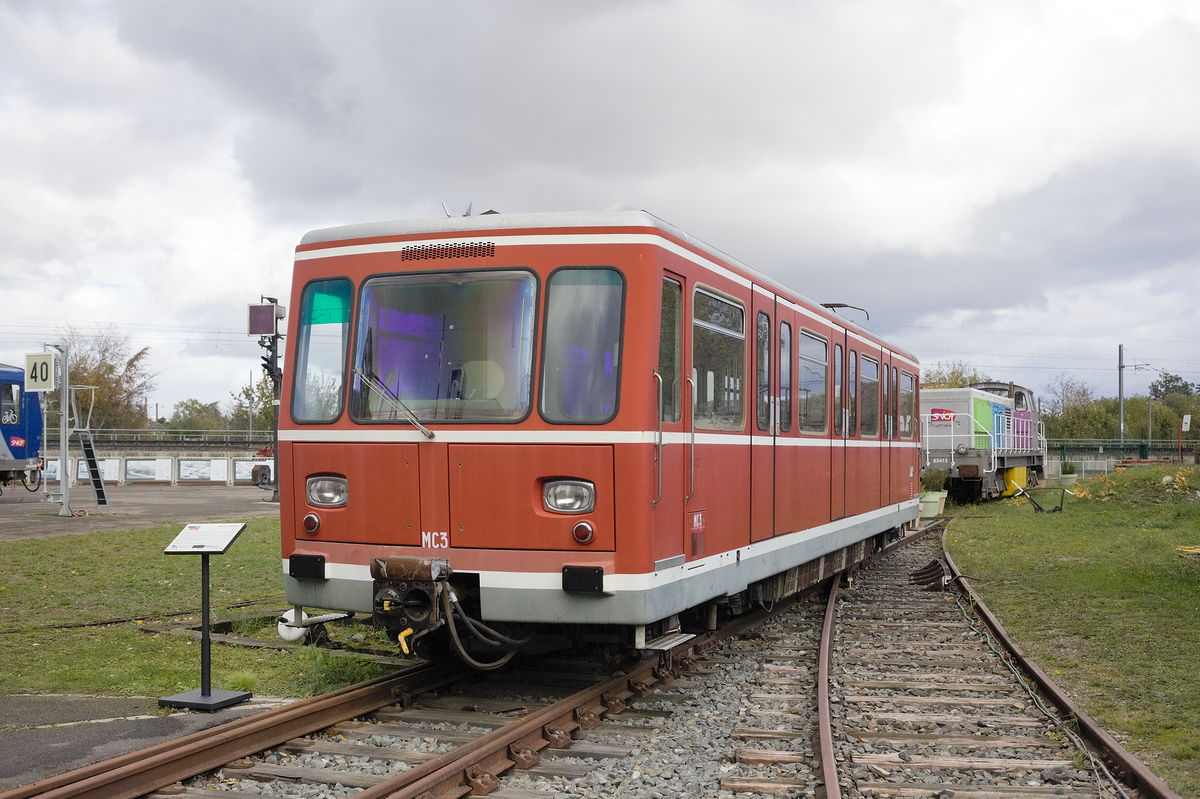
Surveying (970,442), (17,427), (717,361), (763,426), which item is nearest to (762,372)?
(763,426)

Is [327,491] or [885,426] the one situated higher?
[885,426]

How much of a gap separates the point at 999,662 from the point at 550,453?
14.9 feet

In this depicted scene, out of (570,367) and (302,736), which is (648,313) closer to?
(570,367)

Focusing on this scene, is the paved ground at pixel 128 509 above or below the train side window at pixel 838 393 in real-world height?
below

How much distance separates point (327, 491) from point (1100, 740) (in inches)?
191

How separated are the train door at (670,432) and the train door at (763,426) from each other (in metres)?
1.56

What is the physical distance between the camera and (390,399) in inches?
269

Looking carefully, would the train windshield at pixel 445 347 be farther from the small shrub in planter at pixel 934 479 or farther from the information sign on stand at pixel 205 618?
the small shrub in planter at pixel 934 479

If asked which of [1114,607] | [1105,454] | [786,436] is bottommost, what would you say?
[1114,607]

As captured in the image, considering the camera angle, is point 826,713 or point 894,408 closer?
point 826,713

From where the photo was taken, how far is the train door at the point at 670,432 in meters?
6.54

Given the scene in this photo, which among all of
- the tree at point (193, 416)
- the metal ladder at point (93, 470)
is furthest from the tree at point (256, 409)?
the metal ladder at point (93, 470)

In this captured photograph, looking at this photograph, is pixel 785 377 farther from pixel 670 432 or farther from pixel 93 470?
Result: pixel 93 470

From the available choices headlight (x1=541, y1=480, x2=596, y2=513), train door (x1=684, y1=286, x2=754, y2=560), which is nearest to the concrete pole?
train door (x1=684, y1=286, x2=754, y2=560)
